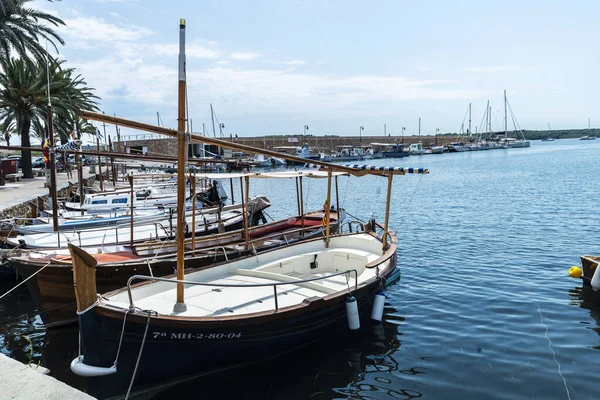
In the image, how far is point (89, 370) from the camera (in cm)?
765

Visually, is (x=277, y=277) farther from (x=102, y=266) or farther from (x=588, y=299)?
(x=588, y=299)

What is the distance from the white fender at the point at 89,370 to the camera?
301 inches

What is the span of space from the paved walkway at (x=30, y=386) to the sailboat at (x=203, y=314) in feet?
5.63

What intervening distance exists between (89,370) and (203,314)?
2213 millimetres

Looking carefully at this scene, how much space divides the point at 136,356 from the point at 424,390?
211 inches

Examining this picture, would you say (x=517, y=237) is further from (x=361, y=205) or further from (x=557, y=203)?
(x=361, y=205)

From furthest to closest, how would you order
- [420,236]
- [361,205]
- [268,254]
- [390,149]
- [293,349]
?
1. [390,149]
2. [361,205]
3. [420,236]
4. [268,254]
5. [293,349]

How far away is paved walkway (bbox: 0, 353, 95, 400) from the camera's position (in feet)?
17.5

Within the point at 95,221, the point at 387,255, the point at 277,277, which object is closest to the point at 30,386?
the point at 277,277

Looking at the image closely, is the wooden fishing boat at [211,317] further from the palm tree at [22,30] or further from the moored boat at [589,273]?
the palm tree at [22,30]

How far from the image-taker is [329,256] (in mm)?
13703

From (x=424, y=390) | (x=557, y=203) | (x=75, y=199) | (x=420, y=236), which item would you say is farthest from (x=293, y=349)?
(x=557, y=203)

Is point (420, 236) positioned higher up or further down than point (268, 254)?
further down

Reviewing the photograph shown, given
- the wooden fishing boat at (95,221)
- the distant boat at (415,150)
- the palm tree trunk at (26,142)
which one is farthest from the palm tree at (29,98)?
the distant boat at (415,150)
